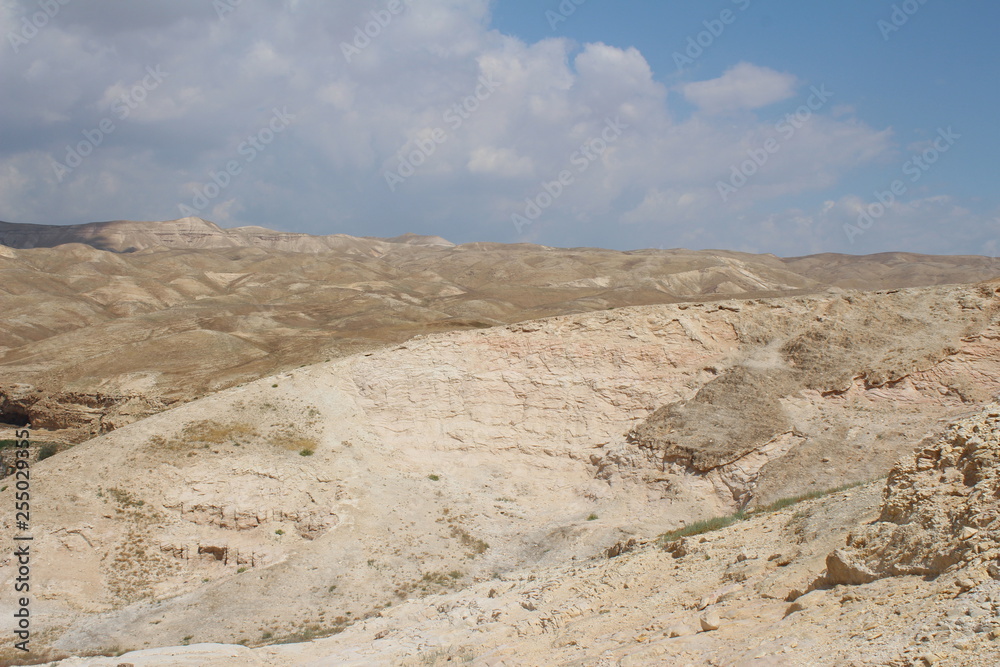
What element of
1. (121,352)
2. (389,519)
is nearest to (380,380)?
(389,519)

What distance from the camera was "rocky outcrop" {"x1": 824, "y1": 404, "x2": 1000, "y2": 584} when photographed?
7078 millimetres

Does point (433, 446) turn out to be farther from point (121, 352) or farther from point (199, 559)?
point (121, 352)

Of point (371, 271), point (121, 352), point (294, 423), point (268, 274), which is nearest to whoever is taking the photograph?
point (294, 423)

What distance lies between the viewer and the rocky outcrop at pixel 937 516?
708 cm

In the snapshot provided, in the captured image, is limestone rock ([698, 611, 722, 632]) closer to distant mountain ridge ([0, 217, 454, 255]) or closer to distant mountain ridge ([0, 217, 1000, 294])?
distant mountain ridge ([0, 217, 1000, 294])

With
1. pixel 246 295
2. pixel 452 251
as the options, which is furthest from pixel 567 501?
pixel 452 251

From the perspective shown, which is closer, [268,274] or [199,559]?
[199,559]

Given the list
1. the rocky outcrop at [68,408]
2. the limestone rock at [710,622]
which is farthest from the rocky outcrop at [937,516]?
the rocky outcrop at [68,408]

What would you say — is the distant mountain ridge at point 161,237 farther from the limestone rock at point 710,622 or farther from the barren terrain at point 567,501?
the limestone rock at point 710,622

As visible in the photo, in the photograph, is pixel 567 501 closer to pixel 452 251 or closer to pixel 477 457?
pixel 477 457

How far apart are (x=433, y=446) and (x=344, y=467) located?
264cm

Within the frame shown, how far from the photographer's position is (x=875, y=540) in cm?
800

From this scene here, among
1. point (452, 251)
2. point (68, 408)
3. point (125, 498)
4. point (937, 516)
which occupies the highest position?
point (452, 251)

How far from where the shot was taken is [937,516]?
7672 mm
